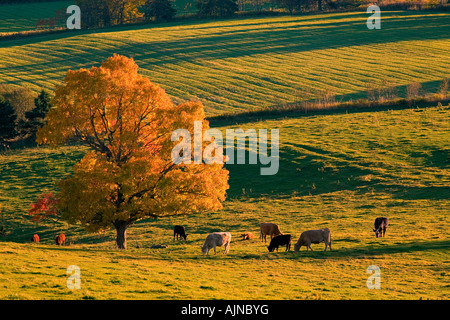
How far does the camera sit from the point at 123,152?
35.5 meters

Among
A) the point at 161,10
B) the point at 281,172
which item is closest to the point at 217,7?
the point at 161,10

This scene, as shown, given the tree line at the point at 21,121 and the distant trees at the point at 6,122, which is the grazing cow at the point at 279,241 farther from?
the distant trees at the point at 6,122

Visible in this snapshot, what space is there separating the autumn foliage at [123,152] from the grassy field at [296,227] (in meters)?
2.69

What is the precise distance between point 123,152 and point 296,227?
41.8 feet

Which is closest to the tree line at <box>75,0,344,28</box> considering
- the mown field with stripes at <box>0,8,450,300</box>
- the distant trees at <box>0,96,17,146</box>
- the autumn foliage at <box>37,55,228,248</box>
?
the mown field with stripes at <box>0,8,450,300</box>

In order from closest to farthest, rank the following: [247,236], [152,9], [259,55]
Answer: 1. [247,236]
2. [259,55]
3. [152,9]

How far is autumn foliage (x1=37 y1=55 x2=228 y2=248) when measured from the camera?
33.9 m

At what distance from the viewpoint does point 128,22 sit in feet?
455

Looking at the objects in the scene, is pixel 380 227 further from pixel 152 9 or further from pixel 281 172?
pixel 152 9

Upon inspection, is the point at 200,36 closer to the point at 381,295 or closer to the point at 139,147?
the point at 139,147

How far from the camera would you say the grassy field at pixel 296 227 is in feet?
77.5

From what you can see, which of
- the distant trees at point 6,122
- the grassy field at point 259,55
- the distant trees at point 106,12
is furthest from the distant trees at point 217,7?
the distant trees at point 6,122

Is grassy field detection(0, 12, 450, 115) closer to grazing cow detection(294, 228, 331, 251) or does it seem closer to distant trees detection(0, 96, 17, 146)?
distant trees detection(0, 96, 17, 146)

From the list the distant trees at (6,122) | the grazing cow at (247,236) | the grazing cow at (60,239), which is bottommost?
the grazing cow at (60,239)
